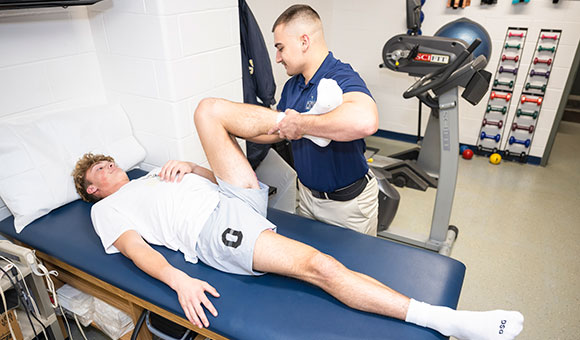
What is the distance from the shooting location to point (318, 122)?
1425 millimetres

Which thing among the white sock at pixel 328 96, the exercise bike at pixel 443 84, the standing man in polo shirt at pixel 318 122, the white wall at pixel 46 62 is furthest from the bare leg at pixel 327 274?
the white wall at pixel 46 62

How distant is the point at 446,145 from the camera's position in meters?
2.22

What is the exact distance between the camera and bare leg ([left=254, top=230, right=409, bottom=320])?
1308 mm

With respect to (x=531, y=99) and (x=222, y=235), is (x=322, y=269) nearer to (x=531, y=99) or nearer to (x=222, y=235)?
(x=222, y=235)

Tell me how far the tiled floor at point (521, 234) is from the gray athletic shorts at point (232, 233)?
1.32 meters

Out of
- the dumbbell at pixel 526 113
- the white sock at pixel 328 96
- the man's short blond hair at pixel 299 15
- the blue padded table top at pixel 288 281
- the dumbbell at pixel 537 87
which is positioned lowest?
the dumbbell at pixel 526 113

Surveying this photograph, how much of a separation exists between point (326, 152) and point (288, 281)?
56cm

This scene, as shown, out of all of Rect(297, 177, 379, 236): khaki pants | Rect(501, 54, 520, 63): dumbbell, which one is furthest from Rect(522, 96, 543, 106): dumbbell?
Rect(297, 177, 379, 236): khaki pants

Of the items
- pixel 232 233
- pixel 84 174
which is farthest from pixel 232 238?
pixel 84 174

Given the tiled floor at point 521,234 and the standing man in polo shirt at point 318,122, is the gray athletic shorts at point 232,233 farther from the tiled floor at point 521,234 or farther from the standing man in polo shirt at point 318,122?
the tiled floor at point 521,234

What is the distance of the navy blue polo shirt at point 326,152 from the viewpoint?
1.65 m

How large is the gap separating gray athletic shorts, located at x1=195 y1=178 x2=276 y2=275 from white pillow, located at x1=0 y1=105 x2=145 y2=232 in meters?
0.89

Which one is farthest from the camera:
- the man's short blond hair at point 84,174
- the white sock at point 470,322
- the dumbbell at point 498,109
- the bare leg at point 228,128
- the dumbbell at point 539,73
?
the dumbbell at point 498,109

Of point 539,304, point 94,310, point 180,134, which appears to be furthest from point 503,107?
point 94,310
